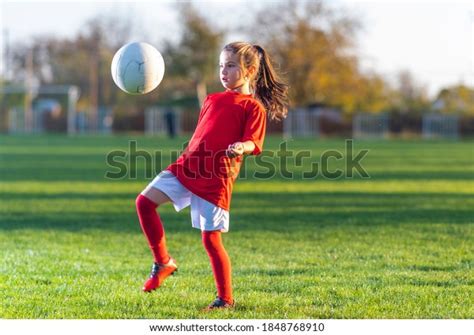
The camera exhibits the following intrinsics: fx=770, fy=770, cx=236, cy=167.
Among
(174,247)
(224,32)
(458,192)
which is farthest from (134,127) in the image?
(174,247)

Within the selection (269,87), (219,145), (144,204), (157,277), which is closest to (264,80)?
(269,87)

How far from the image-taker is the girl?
5.23m

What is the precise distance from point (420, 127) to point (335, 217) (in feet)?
139

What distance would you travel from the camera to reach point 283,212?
1110cm

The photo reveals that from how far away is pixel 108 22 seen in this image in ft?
209

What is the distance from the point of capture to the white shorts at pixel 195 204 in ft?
17.2

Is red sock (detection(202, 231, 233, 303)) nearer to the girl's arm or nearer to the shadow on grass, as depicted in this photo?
the girl's arm

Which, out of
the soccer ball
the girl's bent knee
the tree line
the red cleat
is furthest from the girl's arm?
the tree line

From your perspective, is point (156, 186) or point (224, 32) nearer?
point (156, 186)

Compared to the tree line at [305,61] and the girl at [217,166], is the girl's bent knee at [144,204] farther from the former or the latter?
the tree line at [305,61]

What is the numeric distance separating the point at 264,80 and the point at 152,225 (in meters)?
1.33

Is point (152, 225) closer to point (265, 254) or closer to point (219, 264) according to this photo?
point (219, 264)

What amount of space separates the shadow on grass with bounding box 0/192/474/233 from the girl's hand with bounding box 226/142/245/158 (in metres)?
4.28
